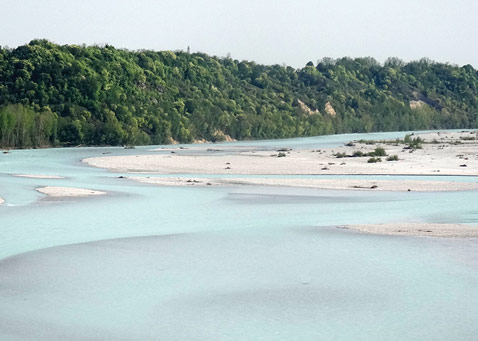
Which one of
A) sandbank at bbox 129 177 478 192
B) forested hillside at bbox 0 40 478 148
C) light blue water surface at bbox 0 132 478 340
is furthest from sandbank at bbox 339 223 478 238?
forested hillside at bbox 0 40 478 148

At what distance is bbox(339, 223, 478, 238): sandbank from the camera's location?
2303cm

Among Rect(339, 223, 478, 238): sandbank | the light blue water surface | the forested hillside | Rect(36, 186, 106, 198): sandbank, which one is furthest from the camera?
the forested hillside

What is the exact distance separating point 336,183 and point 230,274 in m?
25.0

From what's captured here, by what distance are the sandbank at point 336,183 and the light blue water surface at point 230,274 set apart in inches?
323

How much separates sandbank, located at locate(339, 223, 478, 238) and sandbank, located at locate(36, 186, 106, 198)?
46.2 feet

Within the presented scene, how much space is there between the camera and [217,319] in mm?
14156

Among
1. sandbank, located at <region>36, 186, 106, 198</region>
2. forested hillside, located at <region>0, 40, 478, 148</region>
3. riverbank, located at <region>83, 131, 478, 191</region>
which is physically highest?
forested hillside, located at <region>0, 40, 478, 148</region>

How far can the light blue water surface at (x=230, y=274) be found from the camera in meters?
13.7

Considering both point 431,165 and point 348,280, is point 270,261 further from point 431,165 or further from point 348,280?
point 431,165

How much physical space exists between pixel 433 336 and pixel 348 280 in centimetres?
419

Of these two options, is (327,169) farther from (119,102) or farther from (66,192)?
(119,102)

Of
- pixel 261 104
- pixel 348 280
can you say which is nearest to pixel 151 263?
A: pixel 348 280

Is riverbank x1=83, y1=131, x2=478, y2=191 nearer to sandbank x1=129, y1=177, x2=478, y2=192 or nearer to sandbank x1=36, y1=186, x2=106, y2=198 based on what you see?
sandbank x1=129, y1=177, x2=478, y2=192

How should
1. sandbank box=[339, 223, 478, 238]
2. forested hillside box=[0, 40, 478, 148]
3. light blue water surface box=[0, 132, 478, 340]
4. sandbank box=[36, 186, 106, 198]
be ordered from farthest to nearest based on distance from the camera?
forested hillside box=[0, 40, 478, 148]
sandbank box=[36, 186, 106, 198]
sandbank box=[339, 223, 478, 238]
light blue water surface box=[0, 132, 478, 340]
